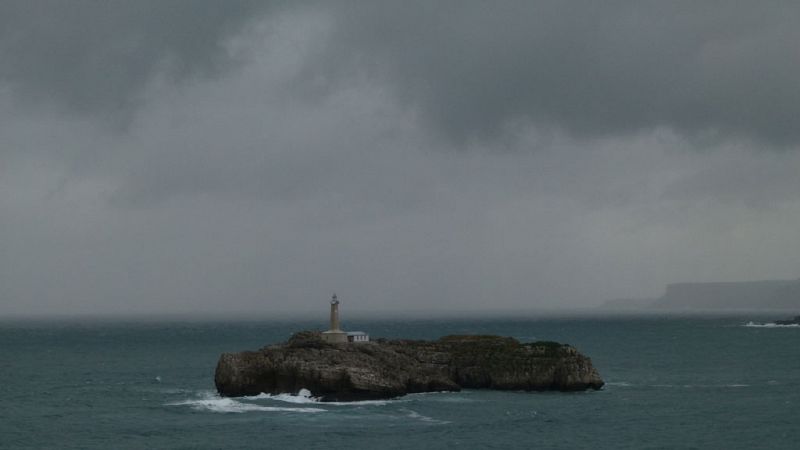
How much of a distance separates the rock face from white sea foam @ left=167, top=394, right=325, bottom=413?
7.00 ft

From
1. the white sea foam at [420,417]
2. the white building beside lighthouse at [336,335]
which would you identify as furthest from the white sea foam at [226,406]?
the white building beside lighthouse at [336,335]

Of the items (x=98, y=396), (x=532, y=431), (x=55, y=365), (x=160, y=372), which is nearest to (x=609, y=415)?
(x=532, y=431)

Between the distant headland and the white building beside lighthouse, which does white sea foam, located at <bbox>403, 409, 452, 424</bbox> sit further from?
the white building beside lighthouse

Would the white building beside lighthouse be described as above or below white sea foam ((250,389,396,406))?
above

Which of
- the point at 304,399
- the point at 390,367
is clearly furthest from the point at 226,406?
the point at 390,367

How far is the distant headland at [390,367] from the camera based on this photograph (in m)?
83.8

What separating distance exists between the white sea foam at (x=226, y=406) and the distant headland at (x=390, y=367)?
2133mm

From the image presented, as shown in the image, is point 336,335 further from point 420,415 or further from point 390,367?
point 420,415

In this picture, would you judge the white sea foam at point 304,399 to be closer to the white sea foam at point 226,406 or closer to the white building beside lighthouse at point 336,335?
the white sea foam at point 226,406

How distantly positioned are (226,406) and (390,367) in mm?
16061

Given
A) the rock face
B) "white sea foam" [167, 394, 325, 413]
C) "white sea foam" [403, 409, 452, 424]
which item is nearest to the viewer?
"white sea foam" [403, 409, 452, 424]

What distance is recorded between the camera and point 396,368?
88.9 metres

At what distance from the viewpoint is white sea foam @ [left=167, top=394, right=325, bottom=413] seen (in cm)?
7769

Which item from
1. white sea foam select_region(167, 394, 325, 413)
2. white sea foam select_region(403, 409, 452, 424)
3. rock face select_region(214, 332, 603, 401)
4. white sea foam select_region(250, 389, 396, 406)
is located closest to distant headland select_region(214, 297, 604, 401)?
rock face select_region(214, 332, 603, 401)
